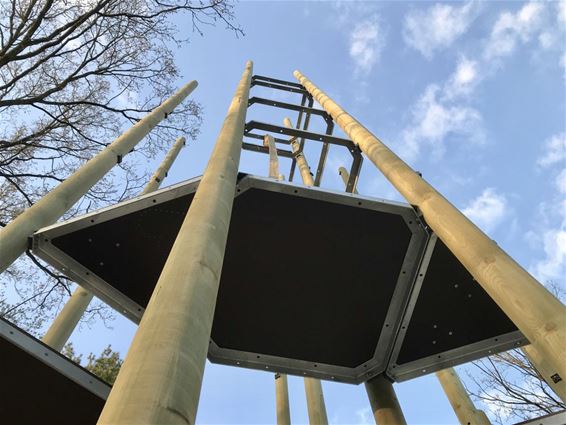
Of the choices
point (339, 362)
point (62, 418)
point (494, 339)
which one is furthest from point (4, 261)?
point (494, 339)

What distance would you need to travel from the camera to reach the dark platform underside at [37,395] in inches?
122

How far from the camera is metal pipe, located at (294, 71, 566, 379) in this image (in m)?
2.12

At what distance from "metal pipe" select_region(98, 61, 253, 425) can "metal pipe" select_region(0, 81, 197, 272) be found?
5.91ft

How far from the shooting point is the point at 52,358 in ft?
10.3

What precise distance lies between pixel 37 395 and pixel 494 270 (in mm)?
3249

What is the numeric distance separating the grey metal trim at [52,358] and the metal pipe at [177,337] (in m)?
1.50

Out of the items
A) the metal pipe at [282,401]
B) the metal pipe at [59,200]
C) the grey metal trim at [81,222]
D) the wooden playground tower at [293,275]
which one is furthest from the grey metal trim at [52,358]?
the metal pipe at [282,401]

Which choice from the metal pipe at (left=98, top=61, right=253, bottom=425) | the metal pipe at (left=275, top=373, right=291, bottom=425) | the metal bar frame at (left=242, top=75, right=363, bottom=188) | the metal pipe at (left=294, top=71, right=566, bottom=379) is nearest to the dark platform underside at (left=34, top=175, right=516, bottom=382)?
the metal pipe at (left=294, top=71, right=566, bottom=379)

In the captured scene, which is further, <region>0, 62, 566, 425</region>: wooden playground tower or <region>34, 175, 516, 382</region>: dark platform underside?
<region>34, 175, 516, 382</region>: dark platform underside

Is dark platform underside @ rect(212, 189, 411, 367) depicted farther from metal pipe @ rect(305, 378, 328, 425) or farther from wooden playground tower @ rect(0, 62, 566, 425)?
metal pipe @ rect(305, 378, 328, 425)

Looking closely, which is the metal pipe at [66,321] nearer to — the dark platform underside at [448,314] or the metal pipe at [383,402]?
the metal pipe at [383,402]

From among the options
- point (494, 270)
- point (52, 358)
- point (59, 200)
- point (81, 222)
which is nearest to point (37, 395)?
point (52, 358)

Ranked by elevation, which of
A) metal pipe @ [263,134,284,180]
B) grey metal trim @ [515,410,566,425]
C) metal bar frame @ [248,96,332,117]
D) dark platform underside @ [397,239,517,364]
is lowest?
grey metal trim @ [515,410,566,425]

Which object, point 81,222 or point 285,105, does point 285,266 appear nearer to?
point 81,222
